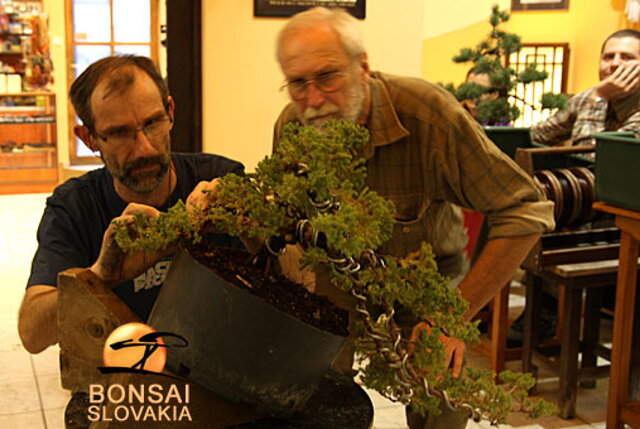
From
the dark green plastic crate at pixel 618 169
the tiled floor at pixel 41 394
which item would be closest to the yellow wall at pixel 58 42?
the tiled floor at pixel 41 394

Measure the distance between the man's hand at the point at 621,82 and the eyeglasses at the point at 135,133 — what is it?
253 cm

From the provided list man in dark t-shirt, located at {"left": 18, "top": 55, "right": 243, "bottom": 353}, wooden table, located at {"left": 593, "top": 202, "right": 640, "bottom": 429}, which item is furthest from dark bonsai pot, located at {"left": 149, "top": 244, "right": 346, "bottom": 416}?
wooden table, located at {"left": 593, "top": 202, "right": 640, "bottom": 429}

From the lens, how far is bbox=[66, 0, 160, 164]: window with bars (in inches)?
336

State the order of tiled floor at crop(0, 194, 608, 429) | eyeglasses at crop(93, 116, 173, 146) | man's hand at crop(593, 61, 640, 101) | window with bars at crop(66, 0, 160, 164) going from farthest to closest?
window with bars at crop(66, 0, 160, 164)
man's hand at crop(593, 61, 640, 101)
tiled floor at crop(0, 194, 608, 429)
eyeglasses at crop(93, 116, 173, 146)

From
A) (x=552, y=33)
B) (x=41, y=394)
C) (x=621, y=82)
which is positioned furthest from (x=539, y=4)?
(x=41, y=394)

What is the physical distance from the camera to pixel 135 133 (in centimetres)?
139

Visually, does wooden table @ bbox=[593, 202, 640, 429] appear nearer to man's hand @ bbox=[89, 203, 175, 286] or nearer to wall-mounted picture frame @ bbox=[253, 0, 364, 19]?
wall-mounted picture frame @ bbox=[253, 0, 364, 19]

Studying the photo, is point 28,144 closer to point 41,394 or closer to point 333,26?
point 41,394

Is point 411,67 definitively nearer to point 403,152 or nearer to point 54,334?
point 403,152

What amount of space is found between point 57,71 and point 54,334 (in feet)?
25.1

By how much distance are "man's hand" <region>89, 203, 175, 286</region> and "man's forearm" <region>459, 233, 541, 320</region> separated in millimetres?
771

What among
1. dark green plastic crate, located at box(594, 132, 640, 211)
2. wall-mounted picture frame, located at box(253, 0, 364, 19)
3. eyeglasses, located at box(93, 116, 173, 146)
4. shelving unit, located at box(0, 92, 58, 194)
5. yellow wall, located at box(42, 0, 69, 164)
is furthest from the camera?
yellow wall, located at box(42, 0, 69, 164)

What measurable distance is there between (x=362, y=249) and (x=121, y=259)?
0.40 metres

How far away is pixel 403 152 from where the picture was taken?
1.76 meters
